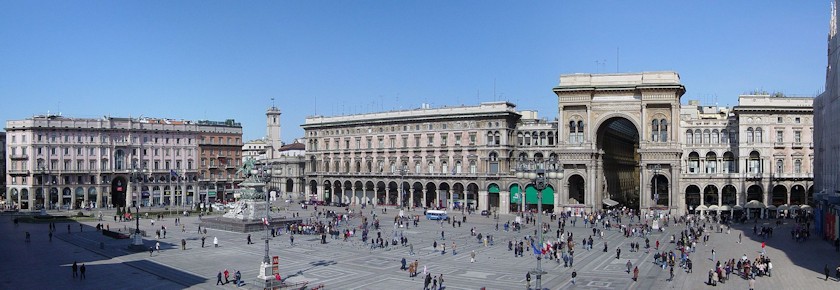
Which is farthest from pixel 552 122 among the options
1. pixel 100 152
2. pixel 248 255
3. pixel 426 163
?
pixel 100 152

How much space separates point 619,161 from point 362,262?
6559 cm

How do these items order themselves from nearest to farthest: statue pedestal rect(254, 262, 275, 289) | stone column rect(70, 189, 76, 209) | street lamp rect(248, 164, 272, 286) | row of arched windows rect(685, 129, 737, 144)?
statue pedestal rect(254, 262, 275, 289) < street lamp rect(248, 164, 272, 286) < row of arched windows rect(685, 129, 737, 144) < stone column rect(70, 189, 76, 209)

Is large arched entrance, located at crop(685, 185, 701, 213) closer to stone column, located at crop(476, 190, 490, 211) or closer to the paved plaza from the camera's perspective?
the paved plaza

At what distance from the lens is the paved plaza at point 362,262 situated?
36000 millimetres

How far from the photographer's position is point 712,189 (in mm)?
82062

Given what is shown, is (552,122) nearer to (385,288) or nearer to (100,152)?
(385,288)

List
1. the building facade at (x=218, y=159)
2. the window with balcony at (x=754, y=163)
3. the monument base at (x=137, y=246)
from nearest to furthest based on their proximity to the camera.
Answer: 1. the monument base at (x=137, y=246)
2. the window with balcony at (x=754, y=163)
3. the building facade at (x=218, y=159)

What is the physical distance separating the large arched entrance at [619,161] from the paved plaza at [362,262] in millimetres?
25296

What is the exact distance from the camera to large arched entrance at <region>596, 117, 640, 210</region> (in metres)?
85.6

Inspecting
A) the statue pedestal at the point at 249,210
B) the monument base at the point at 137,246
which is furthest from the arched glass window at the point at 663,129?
the monument base at the point at 137,246

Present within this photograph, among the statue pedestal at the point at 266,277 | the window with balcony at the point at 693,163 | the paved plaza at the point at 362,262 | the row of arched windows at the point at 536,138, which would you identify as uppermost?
the row of arched windows at the point at 536,138

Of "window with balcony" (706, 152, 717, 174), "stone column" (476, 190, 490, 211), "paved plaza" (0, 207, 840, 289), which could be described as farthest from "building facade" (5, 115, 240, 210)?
"window with balcony" (706, 152, 717, 174)

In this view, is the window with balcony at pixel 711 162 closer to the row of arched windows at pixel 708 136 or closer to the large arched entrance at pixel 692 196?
the row of arched windows at pixel 708 136

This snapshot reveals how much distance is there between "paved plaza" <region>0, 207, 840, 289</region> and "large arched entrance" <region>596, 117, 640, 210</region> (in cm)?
2530
